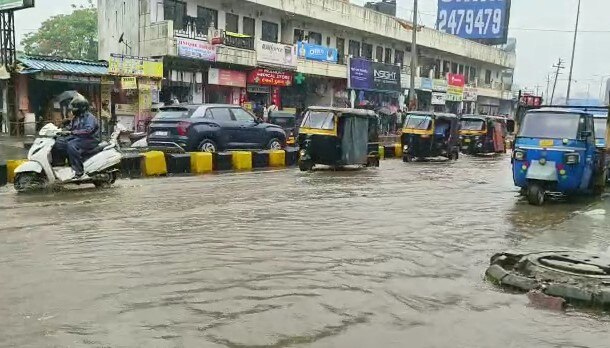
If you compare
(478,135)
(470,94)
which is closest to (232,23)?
(478,135)

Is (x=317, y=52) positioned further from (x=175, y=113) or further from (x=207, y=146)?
(x=175, y=113)

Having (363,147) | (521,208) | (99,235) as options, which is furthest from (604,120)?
(99,235)

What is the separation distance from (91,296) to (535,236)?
18.5ft

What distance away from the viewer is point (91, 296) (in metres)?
4.41

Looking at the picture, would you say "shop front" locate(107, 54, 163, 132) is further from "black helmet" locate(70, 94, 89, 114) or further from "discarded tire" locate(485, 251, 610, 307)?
"discarded tire" locate(485, 251, 610, 307)

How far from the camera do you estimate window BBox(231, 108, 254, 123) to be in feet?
53.7

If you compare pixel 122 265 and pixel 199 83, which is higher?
pixel 199 83

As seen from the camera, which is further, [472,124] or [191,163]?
[472,124]

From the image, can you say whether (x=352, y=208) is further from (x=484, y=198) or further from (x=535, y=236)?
(x=484, y=198)

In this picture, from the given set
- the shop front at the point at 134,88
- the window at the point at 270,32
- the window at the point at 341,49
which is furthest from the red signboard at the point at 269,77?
the window at the point at 341,49

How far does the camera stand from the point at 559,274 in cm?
502

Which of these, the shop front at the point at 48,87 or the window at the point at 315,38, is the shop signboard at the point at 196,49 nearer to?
the shop front at the point at 48,87

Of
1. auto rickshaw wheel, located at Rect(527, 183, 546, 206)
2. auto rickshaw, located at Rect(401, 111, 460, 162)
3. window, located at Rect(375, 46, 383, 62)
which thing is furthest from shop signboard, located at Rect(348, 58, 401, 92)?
auto rickshaw wheel, located at Rect(527, 183, 546, 206)

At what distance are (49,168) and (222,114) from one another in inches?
261
